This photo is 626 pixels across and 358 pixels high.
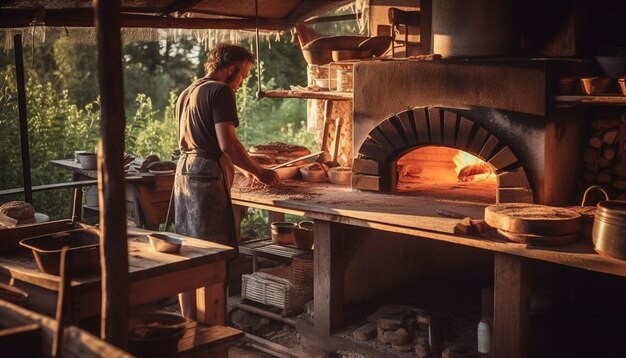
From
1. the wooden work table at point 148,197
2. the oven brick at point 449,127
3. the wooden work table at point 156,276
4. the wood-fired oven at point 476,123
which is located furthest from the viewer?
the wooden work table at point 148,197

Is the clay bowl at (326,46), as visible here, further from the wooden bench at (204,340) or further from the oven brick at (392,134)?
the wooden bench at (204,340)

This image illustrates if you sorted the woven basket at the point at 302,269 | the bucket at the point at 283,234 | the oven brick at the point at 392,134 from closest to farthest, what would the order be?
the oven brick at the point at 392,134 → the woven basket at the point at 302,269 → the bucket at the point at 283,234

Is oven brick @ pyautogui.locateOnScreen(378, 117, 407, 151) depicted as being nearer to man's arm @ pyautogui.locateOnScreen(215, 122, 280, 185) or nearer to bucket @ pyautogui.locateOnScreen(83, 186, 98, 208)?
man's arm @ pyautogui.locateOnScreen(215, 122, 280, 185)

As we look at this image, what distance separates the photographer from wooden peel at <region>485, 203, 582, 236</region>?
512 cm

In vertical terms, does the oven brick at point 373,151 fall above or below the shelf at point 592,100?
below

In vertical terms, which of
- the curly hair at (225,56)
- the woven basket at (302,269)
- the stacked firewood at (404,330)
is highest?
the curly hair at (225,56)

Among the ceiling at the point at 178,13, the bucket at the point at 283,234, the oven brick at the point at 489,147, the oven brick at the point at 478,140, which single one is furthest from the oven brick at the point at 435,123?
the ceiling at the point at 178,13

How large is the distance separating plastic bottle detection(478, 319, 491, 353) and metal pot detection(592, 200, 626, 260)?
119cm

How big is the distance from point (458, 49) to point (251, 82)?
11.4 m

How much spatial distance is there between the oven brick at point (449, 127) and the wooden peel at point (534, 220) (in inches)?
34.9

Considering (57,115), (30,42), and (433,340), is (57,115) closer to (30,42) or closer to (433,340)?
(30,42)

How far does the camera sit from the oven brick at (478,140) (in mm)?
6088

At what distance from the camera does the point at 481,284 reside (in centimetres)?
764

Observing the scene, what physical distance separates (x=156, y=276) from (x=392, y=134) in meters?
2.75
